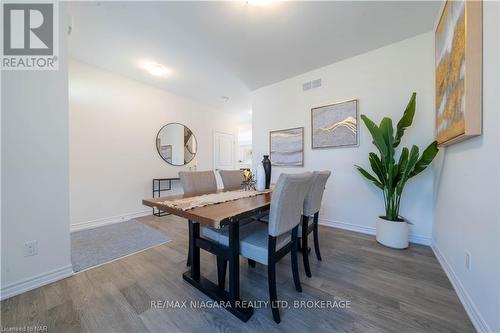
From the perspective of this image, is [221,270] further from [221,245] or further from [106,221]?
[106,221]

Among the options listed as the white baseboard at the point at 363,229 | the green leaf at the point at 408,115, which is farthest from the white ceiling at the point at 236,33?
the white baseboard at the point at 363,229

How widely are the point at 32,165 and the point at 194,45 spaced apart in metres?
2.24

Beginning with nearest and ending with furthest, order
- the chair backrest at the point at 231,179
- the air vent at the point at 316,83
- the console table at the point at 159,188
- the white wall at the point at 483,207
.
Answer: the white wall at the point at 483,207 → the chair backrest at the point at 231,179 → the air vent at the point at 316,83 → the console table at the point at 159,188

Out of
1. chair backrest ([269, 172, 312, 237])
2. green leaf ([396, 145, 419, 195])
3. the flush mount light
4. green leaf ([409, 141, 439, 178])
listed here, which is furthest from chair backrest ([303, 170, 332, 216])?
the flush mount light

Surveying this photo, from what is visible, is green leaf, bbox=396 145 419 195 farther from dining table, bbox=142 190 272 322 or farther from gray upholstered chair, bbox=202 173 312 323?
dining table, bbox=142 190 272 322

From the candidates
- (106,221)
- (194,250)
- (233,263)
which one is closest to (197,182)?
(194,250)

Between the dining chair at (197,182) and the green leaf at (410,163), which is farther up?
the green leaf at (410,163)

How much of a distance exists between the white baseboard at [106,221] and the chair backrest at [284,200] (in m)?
3.41

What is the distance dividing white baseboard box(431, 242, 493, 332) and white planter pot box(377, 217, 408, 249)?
13.3 inches

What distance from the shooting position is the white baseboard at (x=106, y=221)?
290cm

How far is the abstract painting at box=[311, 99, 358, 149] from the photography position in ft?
9.12

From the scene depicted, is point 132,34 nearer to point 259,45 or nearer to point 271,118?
point 259,45

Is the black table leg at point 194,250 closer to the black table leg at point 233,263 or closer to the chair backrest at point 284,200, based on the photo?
the black table leg at point 233,263

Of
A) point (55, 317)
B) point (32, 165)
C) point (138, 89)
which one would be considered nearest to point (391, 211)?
point (55, 317)
